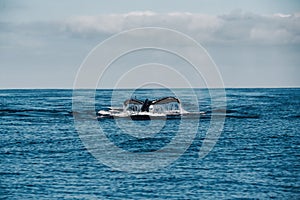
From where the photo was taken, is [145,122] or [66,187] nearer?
[66,187]

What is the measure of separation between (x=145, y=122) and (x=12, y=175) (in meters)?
28.0

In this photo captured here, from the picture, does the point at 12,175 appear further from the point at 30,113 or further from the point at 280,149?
the point at 30,113

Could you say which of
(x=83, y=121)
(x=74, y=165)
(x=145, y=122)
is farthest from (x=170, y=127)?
(x=74, y=165)

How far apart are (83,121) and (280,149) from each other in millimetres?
27020

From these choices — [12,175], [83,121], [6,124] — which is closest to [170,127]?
[83,121]

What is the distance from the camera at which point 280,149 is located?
1767 inches

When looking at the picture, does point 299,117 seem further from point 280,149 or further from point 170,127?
point 280,149

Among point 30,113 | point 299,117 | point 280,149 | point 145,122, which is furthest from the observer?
point 30,113

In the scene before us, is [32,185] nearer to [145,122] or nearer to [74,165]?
[74,165]

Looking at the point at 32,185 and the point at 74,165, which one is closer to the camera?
the point at 32,185

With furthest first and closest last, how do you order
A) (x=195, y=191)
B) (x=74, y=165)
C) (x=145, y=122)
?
(x=145, y=122), (x=74, y=165), (x=195, y=191)

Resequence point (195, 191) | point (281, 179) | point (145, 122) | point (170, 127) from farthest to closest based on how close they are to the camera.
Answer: point (145, 122)
point (170, 127)
point (281, 179)
point (195, 191)

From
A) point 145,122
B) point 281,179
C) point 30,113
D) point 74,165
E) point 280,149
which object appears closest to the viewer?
point 281,179

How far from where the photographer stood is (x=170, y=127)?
58281mm
